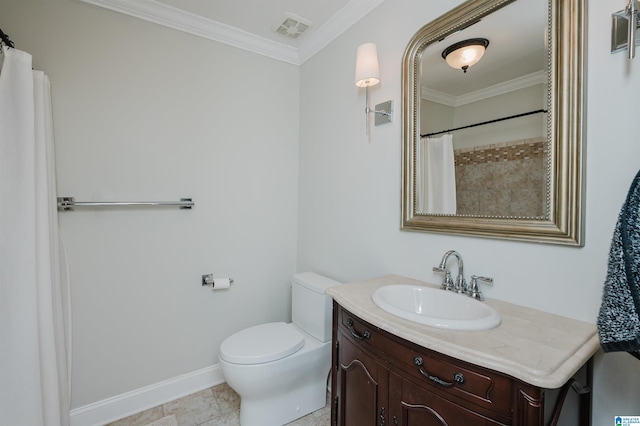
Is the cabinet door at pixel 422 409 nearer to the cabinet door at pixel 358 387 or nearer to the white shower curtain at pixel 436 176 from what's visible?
the cabinet door at pixel 358 387

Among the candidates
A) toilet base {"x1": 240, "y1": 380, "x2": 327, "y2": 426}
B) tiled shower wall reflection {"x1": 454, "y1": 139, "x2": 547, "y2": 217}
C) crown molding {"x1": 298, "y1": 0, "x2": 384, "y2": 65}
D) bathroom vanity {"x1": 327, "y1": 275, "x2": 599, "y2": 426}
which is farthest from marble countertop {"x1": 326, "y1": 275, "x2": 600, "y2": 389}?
crown molding {"x1": 298, "y1": 0, "x2": 384, "y2": 65}

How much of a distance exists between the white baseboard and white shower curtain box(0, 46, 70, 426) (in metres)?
0.24

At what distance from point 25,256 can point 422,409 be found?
172cm

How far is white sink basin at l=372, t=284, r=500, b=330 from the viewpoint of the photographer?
919 mm

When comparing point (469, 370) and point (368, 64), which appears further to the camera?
point (368, 64)

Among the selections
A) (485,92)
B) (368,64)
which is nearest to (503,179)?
(485,92)

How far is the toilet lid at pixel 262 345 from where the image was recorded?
1513mm

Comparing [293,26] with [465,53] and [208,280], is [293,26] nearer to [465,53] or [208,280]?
[465,53]

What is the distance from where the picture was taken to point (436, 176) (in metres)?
1.43

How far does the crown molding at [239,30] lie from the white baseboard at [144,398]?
227 centimetres

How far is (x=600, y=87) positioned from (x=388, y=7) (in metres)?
1.12

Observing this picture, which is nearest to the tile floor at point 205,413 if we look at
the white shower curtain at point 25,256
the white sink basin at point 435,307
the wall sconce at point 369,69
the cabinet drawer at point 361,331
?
the white shower curtain at point 25,256

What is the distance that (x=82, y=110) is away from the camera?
65.7 inches

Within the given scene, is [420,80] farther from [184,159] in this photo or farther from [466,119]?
[184,159]
